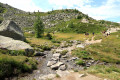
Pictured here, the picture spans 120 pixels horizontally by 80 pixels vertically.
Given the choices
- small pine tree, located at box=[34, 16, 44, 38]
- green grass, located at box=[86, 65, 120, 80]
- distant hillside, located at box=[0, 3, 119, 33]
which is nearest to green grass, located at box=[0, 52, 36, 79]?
green grass, located at box=[86, 65, 120, 80]

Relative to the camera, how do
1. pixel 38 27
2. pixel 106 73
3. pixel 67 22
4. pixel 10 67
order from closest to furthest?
pixel 10 67, pixel 106 73, pixel 38 27, pixel 67 22

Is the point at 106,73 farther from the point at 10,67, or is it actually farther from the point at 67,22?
the point at 67,22

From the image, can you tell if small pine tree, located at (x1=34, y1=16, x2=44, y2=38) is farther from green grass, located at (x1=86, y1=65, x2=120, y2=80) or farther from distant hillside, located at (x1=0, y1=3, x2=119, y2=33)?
green grass, located at (x1=86, y1=65, x2=120, y2=80)

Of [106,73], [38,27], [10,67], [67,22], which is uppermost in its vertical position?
[67,22]

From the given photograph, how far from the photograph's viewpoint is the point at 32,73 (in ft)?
43.5

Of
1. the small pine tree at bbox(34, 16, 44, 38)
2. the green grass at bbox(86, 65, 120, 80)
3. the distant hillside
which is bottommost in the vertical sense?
the green grass at bbox(86, 65, 120, 80)

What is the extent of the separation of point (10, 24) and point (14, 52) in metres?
17.2

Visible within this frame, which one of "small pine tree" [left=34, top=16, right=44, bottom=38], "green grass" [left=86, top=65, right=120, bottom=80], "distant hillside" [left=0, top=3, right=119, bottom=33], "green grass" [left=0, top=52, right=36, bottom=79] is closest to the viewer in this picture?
"green grass" [left=86, top=65, right=120, bottom=80]

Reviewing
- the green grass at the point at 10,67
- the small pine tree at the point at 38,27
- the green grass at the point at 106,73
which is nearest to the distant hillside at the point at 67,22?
the small pine tree at the point at 38,27

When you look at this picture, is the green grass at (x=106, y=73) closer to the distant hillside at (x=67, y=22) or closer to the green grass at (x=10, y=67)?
the green grass at (x=10, y=67)

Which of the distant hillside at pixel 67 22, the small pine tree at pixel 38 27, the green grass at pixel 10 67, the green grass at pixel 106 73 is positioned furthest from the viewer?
the distant hillside at pixel 67 22

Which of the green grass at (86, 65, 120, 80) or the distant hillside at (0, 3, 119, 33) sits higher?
the distant hillside at (0, 3, 119, 33)

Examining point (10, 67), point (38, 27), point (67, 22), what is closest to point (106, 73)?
point (10, 67)

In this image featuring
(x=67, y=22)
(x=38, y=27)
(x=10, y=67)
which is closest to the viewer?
(x=10, y=67)
